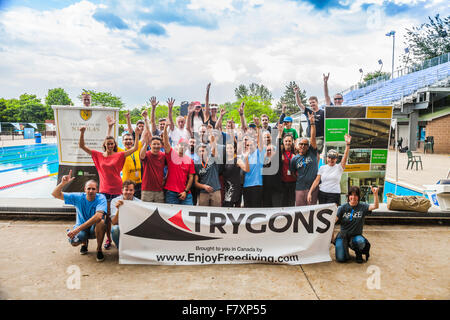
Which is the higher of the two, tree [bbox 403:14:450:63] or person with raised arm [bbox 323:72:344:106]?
tree [bbox 403:14:450:63]

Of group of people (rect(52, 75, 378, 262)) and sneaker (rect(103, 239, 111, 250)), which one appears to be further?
sneaker (rect(103, 239, 111, 250))

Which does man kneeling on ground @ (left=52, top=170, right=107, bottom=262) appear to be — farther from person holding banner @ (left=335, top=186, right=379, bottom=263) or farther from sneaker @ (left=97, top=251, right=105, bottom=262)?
person holding banner @ (left=335, top=186, right=379, bottom=263)

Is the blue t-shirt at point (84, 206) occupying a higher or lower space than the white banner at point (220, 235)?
higher

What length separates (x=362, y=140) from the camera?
21.6 feet

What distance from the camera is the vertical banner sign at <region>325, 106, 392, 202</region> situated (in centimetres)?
643

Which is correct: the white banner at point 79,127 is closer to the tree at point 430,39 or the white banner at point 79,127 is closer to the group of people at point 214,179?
the group of people at point 214,179

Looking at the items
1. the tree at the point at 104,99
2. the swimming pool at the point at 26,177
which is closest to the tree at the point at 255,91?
the tree at the point at 104,99

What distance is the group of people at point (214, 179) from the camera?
4.46 m

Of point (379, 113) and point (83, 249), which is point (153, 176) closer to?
point (83, 249)

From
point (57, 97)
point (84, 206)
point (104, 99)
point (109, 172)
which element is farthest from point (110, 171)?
point (57, 97)

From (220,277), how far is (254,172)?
6.09 feet

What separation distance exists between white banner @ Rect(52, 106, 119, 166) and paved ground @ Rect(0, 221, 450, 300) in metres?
2.03

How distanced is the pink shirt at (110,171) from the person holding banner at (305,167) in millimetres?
2980

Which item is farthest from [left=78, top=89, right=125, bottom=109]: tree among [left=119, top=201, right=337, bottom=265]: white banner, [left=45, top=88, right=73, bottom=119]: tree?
[left=119, top=201, right=337, bottom=265]: white banner
